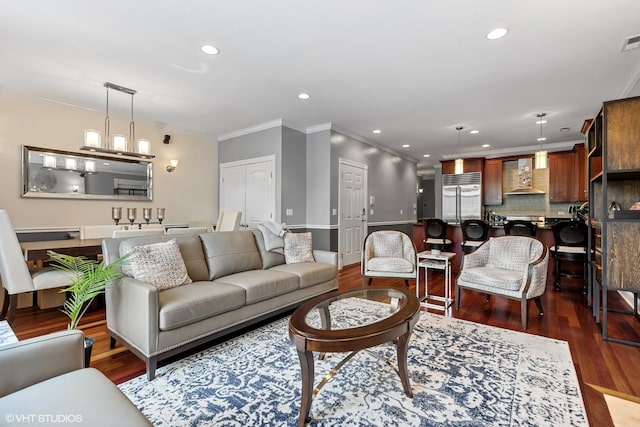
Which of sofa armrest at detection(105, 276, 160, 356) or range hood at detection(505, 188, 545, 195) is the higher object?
range hood at detection(505, 188, 545, 195)

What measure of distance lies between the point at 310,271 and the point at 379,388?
1586mm

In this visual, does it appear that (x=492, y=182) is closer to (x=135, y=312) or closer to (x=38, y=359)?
(x=135, y=312)

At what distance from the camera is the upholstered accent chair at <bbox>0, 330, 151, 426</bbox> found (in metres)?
0.97

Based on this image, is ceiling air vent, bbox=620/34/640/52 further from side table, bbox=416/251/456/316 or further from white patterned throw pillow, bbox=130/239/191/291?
white patterned throw pillow, bbox=130/239/191/291

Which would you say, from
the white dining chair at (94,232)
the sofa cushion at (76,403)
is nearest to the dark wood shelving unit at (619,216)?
the sofa cushion at (76,403)

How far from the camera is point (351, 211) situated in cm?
615

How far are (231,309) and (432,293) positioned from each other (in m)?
2.78

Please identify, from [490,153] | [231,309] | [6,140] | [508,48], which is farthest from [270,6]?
[490,153]

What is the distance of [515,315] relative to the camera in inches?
131

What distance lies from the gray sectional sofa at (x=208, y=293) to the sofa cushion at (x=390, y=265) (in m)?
0.57

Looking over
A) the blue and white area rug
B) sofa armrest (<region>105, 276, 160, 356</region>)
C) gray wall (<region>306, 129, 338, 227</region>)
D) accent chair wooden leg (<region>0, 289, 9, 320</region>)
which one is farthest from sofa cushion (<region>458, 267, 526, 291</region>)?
accent chair wooden leg (<region>0, 289, 9, 320</region>)

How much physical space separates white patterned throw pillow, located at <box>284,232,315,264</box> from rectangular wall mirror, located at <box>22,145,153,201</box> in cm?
310

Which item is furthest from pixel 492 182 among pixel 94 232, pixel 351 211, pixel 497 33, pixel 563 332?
pixel 94 232

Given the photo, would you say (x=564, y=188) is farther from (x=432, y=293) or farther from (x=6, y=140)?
(x=6, y=140)
